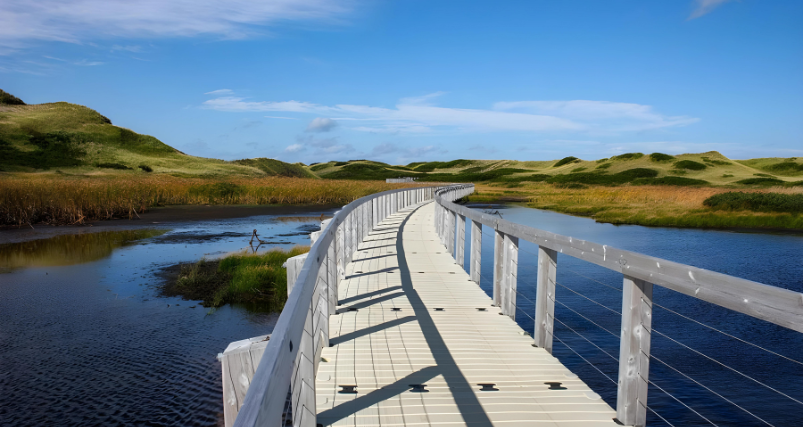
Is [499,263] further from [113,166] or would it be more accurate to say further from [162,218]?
[113,166]

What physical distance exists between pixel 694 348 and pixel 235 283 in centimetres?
950

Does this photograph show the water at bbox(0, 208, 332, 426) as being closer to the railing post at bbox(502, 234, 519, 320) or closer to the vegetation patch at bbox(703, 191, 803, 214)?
the railing post at bbox(502, 234, 519, 320)

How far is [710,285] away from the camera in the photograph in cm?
271

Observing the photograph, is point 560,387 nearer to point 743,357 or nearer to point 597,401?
point 597,401

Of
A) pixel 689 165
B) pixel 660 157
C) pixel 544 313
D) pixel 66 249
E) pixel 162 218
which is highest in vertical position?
pixel 660 157

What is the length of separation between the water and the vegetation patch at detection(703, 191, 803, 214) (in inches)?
1196

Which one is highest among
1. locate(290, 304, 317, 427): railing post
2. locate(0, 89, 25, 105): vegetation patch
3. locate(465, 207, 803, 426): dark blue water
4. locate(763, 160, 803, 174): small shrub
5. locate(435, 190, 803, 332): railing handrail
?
locate(0, 89, 25, 105): vegetation patch

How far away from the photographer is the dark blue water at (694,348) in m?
6.87

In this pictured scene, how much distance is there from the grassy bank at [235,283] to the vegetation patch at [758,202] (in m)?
29.4

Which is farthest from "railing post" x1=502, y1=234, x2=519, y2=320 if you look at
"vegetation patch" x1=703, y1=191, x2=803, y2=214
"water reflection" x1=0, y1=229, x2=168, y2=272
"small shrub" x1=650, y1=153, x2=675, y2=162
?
"small shrub" x1=650, y1=153, x2=675, y2=162

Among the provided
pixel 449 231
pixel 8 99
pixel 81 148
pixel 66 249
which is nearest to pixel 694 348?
pixel 449 231

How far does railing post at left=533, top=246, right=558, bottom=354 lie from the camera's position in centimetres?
494

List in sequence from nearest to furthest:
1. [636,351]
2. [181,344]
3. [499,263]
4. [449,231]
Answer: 1. [636,351]
2. [499,263]
3. [181,344]
4. [449,231]

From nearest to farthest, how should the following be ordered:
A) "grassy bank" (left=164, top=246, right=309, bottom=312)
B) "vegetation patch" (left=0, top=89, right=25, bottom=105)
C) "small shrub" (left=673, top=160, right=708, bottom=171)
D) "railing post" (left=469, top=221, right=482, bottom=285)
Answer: "railing post" (left=469, top=221, right=482, bottom=285) < "grassy bank" (left=164, top=246, right=309, bottom=312) < "vegetation patch" (left=0, top=89, right=25, bottom=105) < "small shrub" (left=673, top=160, right=708, bottom=171)
